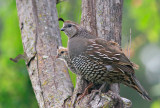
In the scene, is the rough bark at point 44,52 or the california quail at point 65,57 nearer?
the rough bark at point 44,52

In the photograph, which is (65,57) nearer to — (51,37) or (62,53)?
(62,53)

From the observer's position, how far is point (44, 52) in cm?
505

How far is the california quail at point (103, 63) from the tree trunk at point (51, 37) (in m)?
0.21


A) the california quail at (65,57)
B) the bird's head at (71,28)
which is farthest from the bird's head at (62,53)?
the bird's head at (71,28)

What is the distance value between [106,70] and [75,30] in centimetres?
90

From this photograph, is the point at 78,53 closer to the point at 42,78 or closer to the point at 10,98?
the point at 42,78

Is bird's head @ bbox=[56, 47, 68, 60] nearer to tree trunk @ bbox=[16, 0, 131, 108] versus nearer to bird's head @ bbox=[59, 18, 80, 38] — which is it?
tree trunk @ bbox=[16, 0, 131, 108]

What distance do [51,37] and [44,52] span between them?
283 millimetres

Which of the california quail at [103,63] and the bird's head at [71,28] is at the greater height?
the bird's head at [71,28]

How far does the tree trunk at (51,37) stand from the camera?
4711mm

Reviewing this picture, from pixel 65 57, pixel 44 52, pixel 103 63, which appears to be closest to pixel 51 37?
pixel 44 52

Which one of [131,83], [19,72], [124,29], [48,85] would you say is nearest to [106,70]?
[131,83]

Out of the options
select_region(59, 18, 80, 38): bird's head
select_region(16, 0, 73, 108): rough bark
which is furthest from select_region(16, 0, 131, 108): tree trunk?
select_region(59, 18, 80, 38): bird's head

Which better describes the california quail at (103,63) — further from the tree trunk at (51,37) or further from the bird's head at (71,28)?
the bird's head at (71,28)
